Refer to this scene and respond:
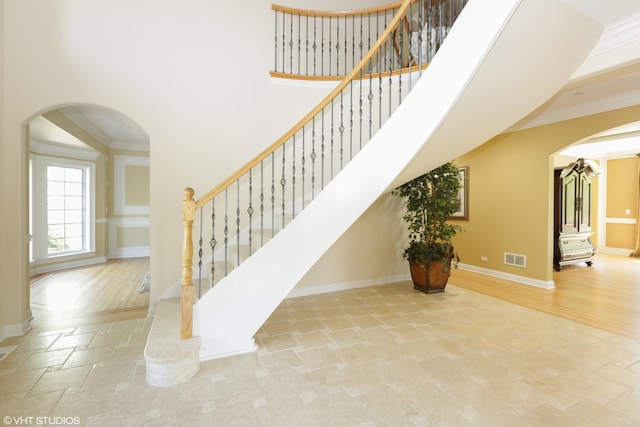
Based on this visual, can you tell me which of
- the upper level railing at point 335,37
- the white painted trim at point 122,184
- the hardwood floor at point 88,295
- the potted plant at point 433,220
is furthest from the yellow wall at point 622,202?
the white painted trim at point 122,184

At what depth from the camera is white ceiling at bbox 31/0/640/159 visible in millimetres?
2365

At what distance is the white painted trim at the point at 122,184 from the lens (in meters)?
7.02

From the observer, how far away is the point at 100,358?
2.48m

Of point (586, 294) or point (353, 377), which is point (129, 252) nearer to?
point (353, 377)

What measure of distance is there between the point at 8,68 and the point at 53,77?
36 centimetres

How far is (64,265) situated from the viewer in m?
5.79

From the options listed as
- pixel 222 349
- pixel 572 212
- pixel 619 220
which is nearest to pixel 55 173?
pixel 222 349

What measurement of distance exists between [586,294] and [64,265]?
9.13 m

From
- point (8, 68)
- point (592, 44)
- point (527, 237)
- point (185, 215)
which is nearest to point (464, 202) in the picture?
point (527, 237)

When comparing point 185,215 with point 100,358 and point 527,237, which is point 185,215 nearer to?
point 100,358

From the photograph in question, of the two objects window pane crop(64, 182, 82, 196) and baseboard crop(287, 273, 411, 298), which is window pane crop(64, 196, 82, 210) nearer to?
window pane crop(64, 182, 82, 196)

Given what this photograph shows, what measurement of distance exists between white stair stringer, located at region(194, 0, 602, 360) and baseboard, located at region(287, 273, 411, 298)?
1.59 metres

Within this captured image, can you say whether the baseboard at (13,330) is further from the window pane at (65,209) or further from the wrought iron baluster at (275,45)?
the wrought iron baluster at (275,45)

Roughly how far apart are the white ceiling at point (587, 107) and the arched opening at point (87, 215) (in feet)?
0.14
